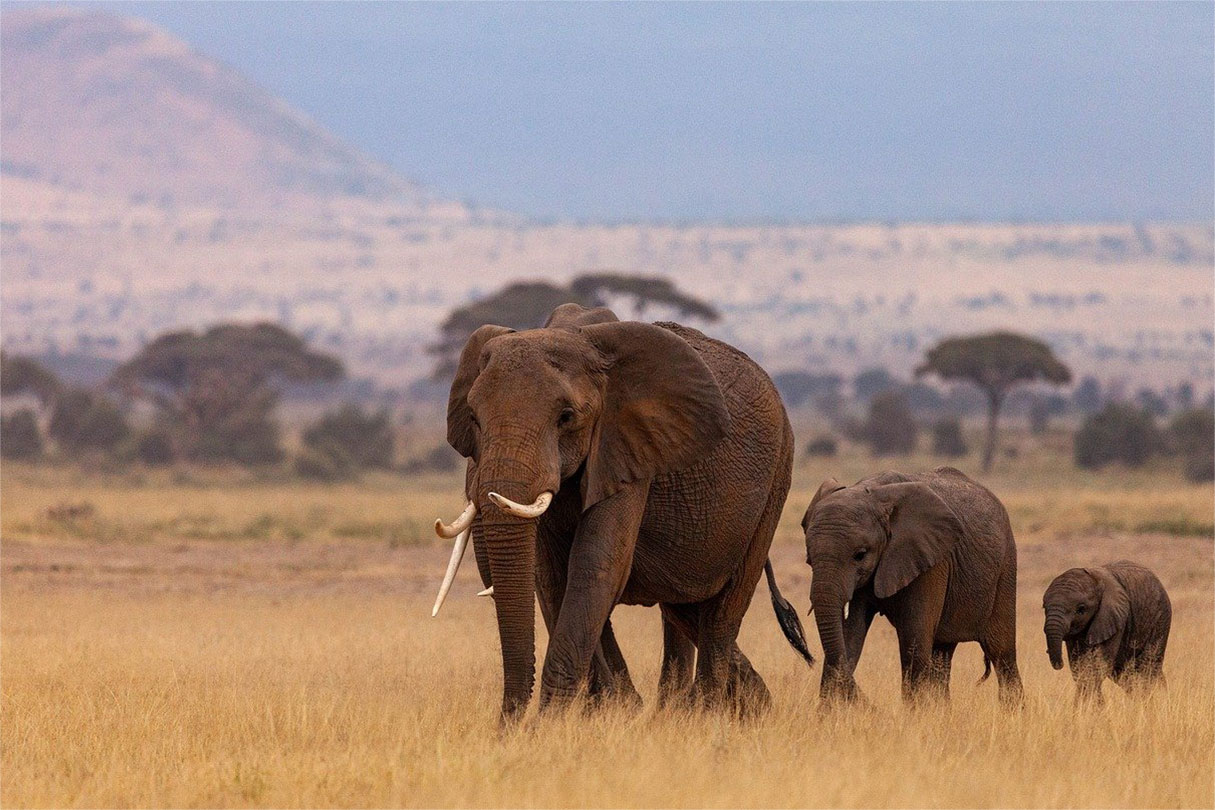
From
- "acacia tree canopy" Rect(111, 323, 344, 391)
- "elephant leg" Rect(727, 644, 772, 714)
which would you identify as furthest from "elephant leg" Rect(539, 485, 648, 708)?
"acacia tree canopy" Rect(111, 323, 344, 391)

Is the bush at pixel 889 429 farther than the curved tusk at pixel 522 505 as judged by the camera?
Yes

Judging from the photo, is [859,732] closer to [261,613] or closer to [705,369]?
[705,369]

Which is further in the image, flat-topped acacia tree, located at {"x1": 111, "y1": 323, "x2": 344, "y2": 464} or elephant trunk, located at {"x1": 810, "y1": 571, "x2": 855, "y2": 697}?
flat-topped acacia tree, located at {"x1": 111, "y1": 323, "x2": 344, "y2": 464}

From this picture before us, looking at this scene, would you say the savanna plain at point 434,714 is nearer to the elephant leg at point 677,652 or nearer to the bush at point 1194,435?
the elephant leg at point 677,652

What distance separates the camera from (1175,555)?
22.7 meters

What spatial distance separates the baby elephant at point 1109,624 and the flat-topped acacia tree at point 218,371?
4318 centimetres

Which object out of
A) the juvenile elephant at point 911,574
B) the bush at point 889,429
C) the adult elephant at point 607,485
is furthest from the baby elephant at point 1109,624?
the bush at point 889,429

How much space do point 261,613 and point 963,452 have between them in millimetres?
39180

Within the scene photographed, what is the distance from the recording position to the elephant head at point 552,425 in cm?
838

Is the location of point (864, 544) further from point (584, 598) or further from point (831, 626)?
point (584, 598)

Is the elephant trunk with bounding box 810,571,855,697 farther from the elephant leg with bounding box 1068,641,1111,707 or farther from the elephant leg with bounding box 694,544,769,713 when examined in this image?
the elephant leg with bounding box 1068,641,1111,707

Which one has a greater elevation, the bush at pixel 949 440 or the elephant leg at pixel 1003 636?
the elephant leg at pixel 1003 636

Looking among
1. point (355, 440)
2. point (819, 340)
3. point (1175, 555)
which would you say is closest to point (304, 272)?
point (819, 340)

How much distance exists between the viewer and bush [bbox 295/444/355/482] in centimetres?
4634
